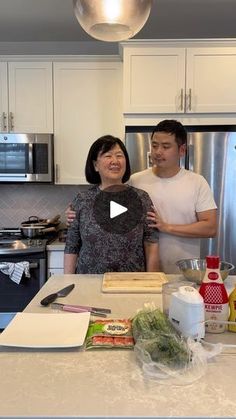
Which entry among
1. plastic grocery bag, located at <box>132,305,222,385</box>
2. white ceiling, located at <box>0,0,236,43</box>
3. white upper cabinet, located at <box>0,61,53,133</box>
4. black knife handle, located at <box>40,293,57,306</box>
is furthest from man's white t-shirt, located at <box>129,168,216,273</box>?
white upper cabinet, located at <box>0,61,53,133</box>

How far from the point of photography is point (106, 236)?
5.61ft

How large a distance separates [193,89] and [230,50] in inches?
14.1

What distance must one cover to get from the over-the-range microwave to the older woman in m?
1.23

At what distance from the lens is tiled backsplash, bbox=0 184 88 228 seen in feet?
11.4

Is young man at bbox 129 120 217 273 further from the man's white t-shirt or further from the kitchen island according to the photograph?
the kitchen island

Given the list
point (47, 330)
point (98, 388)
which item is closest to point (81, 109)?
point (47, 330)

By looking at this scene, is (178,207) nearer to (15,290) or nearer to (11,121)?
(15,290)

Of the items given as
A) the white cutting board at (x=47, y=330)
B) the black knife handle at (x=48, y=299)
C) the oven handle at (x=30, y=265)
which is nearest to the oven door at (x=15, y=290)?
the oven handle at (x=30, y=265)

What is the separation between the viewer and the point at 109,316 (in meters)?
1.22

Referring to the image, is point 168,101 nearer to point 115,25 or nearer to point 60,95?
point 60,95

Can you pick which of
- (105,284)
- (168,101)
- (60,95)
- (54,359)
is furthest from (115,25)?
(60,95)

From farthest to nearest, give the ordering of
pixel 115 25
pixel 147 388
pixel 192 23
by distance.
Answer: pixel 192 23, pixel 115 25, pixel 147 388

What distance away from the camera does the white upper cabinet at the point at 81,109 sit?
3094 mm

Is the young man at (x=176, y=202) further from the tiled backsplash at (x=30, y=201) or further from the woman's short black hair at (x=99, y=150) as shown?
the tiled backsplash at (x=30, y=201)
